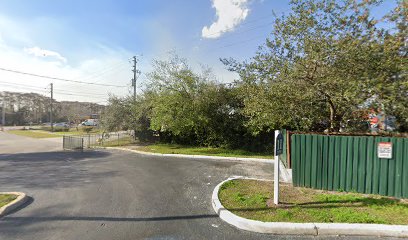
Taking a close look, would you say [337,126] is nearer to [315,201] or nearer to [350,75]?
[350,75]

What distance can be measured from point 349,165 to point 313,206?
1.78 meters

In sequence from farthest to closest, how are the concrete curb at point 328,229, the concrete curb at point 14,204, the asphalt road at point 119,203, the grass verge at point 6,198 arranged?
the grass verge at point 6,198 < the concrete curb at point 14,204 < the asphalt road at point 119,203 < the concrete curb at point 328,229

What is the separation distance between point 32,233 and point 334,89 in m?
8.25

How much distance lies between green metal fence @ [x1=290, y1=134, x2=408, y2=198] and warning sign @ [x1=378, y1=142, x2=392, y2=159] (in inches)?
3.0

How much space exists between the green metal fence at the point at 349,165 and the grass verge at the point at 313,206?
0.84 feet

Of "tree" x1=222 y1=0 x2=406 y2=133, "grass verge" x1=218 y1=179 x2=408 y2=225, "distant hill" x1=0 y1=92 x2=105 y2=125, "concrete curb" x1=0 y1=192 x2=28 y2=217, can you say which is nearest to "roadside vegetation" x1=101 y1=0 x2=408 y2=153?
"tree" x1=222 y1=0 x2=406 y2=133

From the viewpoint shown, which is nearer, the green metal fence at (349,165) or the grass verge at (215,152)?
the green metal fence at (349,165)

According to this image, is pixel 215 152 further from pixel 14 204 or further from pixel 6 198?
pixel 14 204

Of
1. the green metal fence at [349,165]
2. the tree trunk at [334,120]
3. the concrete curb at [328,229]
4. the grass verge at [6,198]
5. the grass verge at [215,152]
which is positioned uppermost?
the tree trunk at [334,120]

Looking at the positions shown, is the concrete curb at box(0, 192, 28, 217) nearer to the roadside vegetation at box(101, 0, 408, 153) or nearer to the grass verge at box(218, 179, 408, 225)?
the grass verge at box(218, 179, 408, 225)

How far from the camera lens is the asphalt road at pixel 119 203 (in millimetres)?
4238

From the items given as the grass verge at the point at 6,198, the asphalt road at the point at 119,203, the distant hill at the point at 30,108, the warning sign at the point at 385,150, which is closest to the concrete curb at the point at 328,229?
the asphalt road at the point at 119,203

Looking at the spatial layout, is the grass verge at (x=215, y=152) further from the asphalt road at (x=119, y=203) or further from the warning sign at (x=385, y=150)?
the warning sign at (x=385, y=150)

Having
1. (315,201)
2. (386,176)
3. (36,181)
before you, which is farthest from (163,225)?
(36,181)
